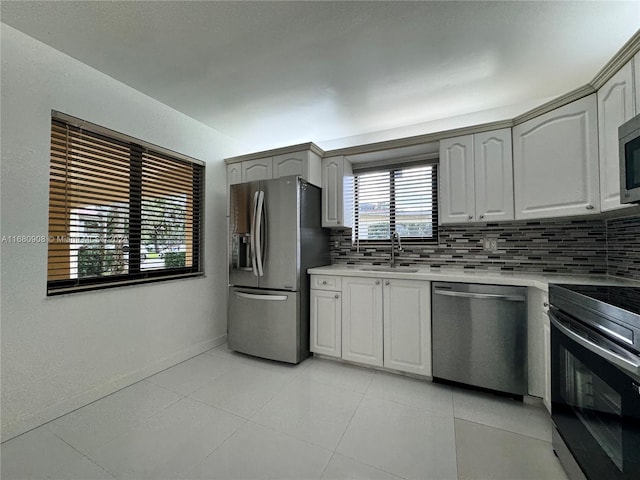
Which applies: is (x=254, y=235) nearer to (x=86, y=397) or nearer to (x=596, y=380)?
(x=86, y=397)

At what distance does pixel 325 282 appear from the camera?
2.56 metres

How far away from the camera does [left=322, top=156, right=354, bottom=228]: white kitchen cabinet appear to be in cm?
288

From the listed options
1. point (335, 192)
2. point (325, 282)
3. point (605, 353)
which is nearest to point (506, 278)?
point (605, 353)

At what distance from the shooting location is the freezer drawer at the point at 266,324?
98.3 inches

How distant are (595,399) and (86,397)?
9.73 feet

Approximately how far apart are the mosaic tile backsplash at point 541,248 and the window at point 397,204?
0.15 m

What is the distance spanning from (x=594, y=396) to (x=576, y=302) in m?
0.38

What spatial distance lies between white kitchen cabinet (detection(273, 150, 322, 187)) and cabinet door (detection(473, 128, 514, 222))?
4.95 feet

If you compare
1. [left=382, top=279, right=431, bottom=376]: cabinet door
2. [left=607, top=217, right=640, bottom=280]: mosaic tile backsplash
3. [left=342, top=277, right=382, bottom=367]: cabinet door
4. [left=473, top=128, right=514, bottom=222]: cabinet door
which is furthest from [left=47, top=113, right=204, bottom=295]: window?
[left=607, top=217, right=640, bottom=280]: mosaic tile backsplash

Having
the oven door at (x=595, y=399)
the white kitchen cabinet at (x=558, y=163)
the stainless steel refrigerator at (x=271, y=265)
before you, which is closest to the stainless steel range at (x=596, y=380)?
the oven door at (x=595, y=399)

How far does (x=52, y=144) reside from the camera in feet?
5.96

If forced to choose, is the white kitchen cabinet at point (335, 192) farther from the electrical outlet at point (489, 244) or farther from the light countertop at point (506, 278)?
the electrical outlet at point (489, 244)

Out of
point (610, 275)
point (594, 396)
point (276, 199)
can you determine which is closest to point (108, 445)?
point (276, 199)

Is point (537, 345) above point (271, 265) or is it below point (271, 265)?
below
